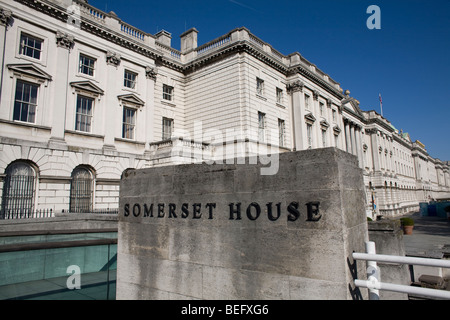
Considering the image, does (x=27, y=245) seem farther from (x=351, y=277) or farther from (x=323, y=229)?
(x=351, y=277)

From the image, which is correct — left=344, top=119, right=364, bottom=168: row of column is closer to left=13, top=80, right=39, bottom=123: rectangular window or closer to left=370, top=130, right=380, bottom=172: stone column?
left=370, top=130, right=380, bottom=172: stone column

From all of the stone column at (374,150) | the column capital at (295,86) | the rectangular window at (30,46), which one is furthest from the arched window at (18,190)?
the stone column at (374,150)

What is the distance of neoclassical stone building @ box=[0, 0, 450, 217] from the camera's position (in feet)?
63.7

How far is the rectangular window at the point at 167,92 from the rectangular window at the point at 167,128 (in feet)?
8.15

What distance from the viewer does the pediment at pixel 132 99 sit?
25141 mm

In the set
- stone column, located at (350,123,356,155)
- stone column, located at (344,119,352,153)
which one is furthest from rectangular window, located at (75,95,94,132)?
stone column, located at (350,123,356,155)

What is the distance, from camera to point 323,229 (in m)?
3.54

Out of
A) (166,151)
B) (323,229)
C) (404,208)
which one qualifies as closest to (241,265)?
(323,229)

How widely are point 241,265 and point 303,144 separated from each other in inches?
1168

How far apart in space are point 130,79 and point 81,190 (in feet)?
37.3

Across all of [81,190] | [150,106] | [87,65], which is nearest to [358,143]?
[150,106]

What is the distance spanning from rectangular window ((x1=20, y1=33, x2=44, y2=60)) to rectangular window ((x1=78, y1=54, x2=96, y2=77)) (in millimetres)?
2938

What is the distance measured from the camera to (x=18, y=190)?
61.1 ft
